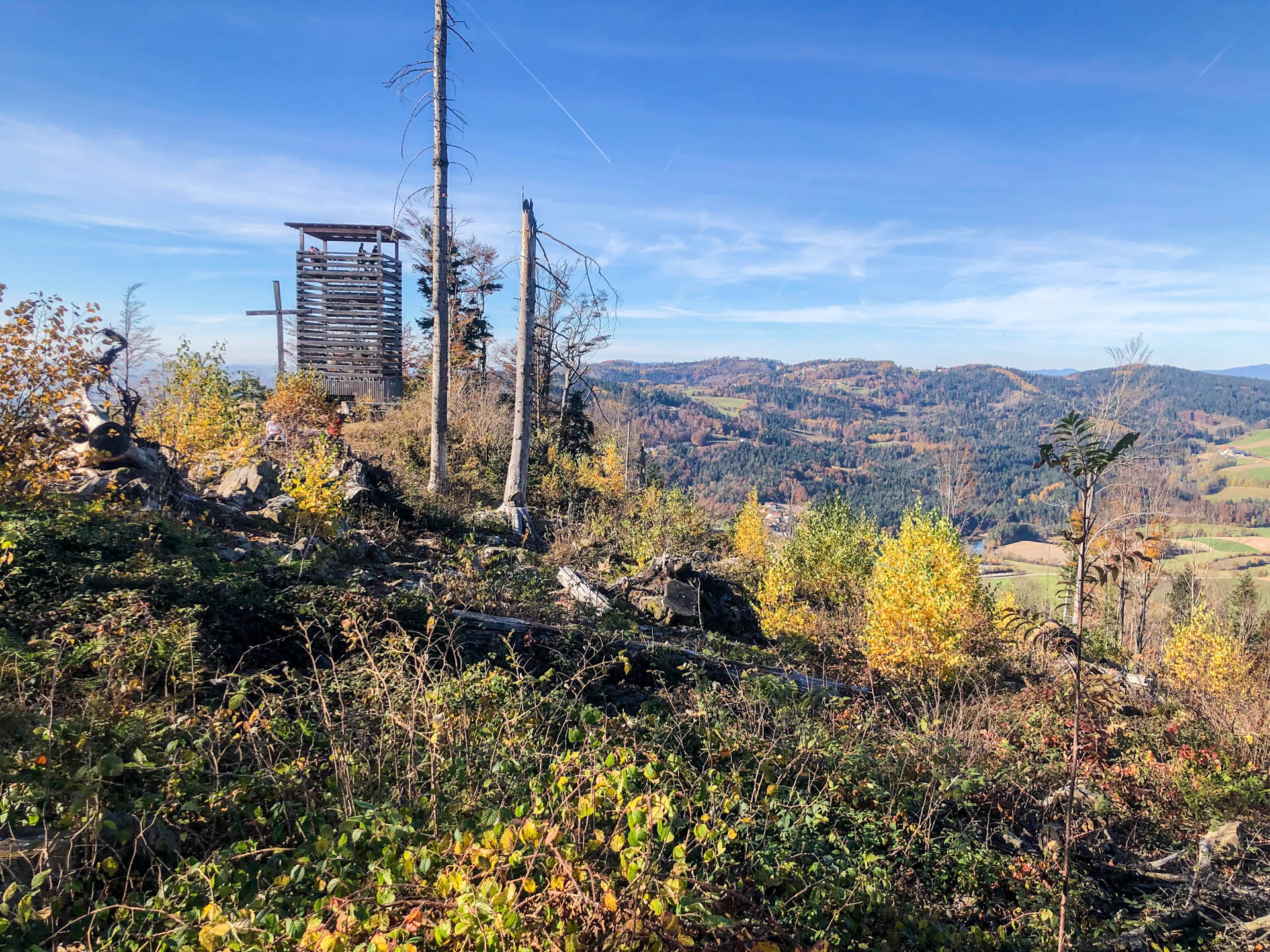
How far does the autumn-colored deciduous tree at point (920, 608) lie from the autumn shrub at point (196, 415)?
10010 millimetres

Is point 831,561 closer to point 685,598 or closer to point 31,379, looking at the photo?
point 685,598

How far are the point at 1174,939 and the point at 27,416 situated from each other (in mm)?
9179

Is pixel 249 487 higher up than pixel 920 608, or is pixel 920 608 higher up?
pixel 249 487

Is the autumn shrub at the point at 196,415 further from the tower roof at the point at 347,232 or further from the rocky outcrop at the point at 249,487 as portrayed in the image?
the tower roof at the point at 347,232

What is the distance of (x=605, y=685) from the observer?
5453 millimetres

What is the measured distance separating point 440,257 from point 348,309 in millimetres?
7555

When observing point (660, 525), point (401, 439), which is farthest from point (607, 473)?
point (401, 439)

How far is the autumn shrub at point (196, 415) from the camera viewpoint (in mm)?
10133

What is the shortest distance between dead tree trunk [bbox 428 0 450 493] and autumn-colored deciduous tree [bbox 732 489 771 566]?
797cm

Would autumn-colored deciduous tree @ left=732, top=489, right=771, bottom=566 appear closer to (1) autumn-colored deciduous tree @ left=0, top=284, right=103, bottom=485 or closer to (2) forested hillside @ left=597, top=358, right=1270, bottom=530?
(1) autumn-colored deciduous tree @ left=0, top=284, right=103, bottom=485

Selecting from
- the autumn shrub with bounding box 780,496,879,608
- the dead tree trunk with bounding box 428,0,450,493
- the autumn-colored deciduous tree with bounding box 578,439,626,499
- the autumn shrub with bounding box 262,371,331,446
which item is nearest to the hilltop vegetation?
the dead tree trunk with bounding box 428,0,450,493

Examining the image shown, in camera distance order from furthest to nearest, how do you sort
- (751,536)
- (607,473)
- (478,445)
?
(607,473) → (751,536) → (478,445)

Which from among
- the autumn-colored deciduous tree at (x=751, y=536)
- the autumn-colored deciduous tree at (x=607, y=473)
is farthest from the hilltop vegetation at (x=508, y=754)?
the autumn-colored deciduous tree at (x=607, y=473)

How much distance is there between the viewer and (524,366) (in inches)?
466
